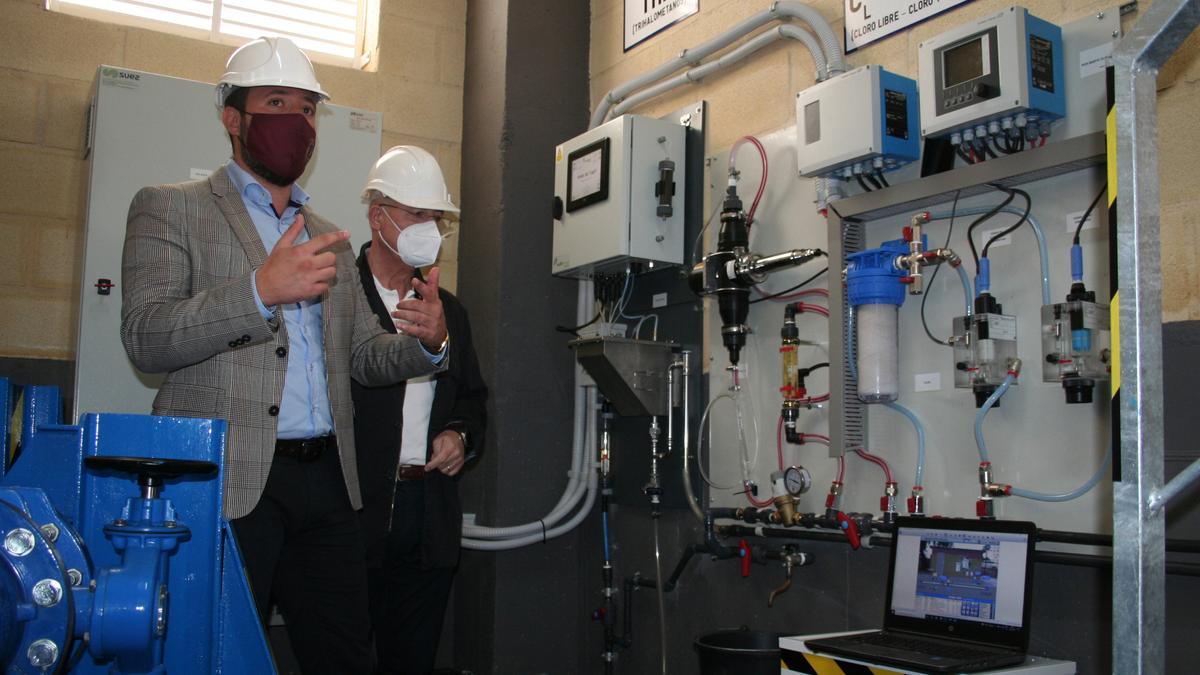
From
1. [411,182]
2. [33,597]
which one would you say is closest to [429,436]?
[411,182]

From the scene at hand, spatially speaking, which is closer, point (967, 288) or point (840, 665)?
point (840, 665)

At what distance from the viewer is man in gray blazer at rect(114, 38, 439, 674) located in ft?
5.73

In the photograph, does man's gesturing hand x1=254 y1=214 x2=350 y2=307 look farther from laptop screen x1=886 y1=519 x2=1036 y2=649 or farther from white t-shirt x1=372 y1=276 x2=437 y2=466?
laptop screen x1=886 y1=519 x2=1036 y2=649

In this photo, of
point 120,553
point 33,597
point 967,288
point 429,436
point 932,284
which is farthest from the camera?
point 429,436

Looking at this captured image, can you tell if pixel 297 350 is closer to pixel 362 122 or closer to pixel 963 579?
pixel 963 579

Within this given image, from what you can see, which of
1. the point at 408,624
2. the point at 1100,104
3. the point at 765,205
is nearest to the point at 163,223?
the point at 408,624

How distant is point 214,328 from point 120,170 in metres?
1.55

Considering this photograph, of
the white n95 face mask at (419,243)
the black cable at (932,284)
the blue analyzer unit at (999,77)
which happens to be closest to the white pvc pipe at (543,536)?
the white n95 face mask at (419,243)

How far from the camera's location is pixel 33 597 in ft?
2.55

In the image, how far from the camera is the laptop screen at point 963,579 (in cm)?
186

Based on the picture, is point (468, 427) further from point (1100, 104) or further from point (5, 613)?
point (5, 613)

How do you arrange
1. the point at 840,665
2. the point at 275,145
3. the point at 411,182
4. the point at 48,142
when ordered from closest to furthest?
the point at 840,665
the point at 275,145
the point at 411,182
the point at 48,142

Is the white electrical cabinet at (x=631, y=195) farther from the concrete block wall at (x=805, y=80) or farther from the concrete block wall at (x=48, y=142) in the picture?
the concrete block wall at (x=48, y=142)

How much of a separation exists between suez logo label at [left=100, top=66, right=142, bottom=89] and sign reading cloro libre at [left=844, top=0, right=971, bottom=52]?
2.15 m
